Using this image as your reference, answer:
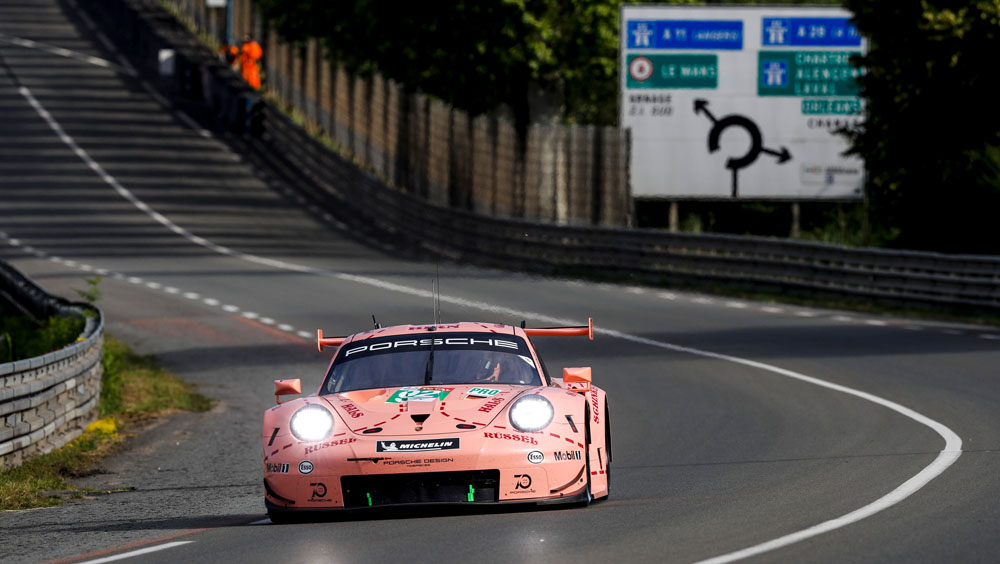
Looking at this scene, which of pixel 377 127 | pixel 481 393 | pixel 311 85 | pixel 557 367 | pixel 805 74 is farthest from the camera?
pixel 311 85

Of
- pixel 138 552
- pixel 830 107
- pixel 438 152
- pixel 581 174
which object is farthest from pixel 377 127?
pixel 138 552

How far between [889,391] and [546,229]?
1995 centimetres

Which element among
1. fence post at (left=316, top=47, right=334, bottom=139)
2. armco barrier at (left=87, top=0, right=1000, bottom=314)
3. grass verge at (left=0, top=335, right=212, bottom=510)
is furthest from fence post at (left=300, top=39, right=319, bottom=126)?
grass verge at (left=0, top=335, right=212, bottom=510)

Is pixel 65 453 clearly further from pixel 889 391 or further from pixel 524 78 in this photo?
pixel 524 78

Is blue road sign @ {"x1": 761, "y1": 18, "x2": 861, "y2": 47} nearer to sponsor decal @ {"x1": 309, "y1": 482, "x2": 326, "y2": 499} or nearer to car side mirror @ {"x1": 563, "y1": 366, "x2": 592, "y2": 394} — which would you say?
car side mirror @ {"x1": 563, "y1": 366, "x2": 592, "y2": 394}

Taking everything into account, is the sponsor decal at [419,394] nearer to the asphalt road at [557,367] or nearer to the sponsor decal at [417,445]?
the sponsor decal at [417,445]

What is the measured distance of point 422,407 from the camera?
406 inches

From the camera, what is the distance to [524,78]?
51156 mm

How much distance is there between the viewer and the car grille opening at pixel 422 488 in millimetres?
9844

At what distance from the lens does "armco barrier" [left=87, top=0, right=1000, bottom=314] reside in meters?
28.5

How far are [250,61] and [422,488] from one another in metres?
54.3

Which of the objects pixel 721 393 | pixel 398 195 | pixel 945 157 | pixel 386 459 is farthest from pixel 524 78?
pixel 386 459

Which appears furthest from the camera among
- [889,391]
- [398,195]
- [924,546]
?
[398,195]

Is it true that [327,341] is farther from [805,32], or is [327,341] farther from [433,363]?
[805,32]
